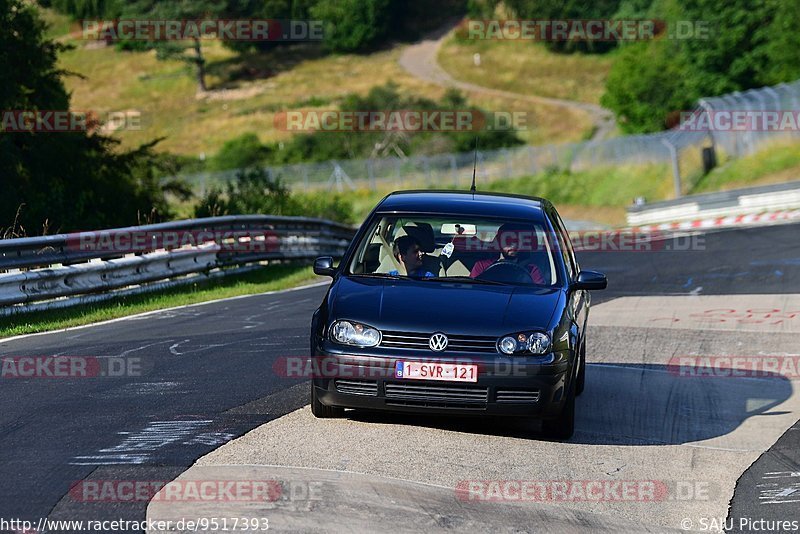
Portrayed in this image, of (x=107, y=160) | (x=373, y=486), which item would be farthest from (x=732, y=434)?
(x=107, y=160)

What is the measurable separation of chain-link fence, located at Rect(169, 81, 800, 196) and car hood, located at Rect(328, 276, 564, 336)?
85.1 feet

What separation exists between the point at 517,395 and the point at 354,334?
3.65ft

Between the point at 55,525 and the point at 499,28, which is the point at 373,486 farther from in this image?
the point at 499,28

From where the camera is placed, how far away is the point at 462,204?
379 inches

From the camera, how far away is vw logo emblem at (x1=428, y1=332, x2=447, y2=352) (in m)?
7.96

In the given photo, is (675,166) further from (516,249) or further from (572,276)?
(516,249)

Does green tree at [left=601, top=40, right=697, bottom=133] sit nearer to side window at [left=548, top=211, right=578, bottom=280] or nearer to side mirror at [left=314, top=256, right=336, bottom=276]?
side window at [left=548, top=211, right=578, bottom=280]

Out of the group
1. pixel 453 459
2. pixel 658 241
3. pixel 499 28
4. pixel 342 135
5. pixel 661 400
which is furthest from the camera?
pixel 499 28

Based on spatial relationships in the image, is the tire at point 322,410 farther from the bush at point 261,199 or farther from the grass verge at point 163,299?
the bush at point 261,199

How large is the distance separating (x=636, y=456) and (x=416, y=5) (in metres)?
130

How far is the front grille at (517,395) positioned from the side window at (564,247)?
5.28 ft

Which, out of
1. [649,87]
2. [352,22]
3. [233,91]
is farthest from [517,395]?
[352,22]

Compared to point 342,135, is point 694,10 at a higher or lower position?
higher

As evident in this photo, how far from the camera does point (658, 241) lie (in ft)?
96.5
